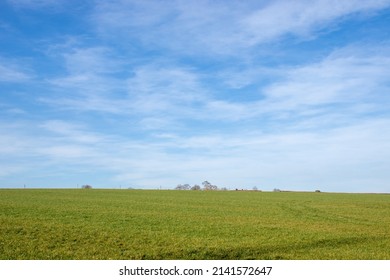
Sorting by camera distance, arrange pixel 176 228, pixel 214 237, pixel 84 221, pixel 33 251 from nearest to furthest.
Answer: pixel 33 251 < pixel 214 237 < pixel 176 228 < pixel 84 221

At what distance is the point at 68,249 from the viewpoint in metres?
23.2

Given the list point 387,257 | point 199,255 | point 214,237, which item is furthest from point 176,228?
point 387,257

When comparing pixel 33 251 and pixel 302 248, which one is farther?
pixel 302 248

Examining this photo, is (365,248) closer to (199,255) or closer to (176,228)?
(199,255)

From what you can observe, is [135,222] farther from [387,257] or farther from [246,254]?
[387,257]

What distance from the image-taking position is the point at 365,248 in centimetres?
2677

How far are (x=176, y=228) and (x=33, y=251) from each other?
1278cm

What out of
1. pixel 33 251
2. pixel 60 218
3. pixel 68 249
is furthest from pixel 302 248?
pixel 60 218
